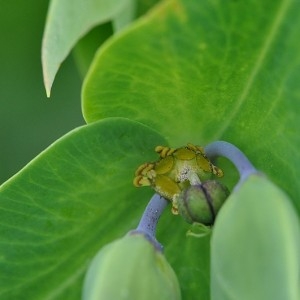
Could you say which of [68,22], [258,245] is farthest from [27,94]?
[258,245]

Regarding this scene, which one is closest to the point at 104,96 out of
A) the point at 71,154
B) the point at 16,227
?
the point at 71,154

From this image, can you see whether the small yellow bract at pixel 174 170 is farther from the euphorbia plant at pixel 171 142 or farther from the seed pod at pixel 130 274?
the seed pod at pixel 130 274

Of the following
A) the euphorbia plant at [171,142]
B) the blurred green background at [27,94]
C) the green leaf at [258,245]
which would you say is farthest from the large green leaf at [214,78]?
the blurred green background at [27,94]

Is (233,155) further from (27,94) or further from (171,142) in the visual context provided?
(27,94)

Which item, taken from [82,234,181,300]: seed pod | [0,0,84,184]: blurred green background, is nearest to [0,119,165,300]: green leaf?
[82,234,181,300]: seed pod

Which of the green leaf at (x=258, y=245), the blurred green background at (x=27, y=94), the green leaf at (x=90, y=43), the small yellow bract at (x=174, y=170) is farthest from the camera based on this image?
the blurred green background at (x=27, y=94)

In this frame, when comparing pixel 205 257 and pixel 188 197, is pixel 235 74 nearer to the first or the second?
pixel 188 197

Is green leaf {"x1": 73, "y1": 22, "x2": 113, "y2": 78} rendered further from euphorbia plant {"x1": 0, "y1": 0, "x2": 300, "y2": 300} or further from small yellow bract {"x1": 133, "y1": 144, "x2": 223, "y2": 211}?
small yellow bract {"x1": 133, "y1": 144, "x2": 223, "y2": 211}
